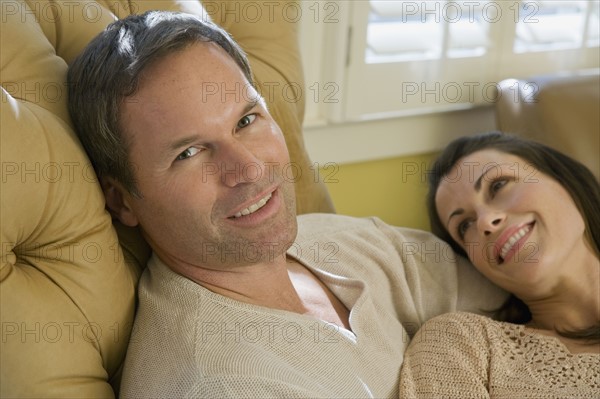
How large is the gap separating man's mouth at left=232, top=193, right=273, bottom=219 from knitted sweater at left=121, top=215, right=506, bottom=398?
0.39 ft

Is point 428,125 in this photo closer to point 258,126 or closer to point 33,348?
point 258,126

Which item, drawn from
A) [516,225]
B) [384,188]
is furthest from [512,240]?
[384,188]

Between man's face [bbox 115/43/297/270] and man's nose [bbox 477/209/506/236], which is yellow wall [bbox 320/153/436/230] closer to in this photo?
man's nose [bbox 477/209/506/236]

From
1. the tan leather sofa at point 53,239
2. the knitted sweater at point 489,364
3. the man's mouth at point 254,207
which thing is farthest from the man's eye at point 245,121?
the knitted sweater at point 489,364

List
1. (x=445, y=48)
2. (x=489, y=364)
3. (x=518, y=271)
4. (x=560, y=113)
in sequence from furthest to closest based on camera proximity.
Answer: (x=445, y=48)
(x=560, y=113)
(x=518, y=271)
(x=489, y=364)

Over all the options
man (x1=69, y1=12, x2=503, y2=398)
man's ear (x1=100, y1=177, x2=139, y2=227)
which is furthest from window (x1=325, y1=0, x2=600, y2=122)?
man's ear (x1=100, y1=177, x2=139, y2=227)

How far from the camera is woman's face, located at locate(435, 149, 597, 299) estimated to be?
155 centimetres

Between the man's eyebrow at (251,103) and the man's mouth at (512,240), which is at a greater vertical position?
the man's eyebrow at (251,103)

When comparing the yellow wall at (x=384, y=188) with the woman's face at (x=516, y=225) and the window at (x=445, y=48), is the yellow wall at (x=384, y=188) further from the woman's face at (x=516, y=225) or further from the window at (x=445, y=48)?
the woman's face at (x=516, y=225)

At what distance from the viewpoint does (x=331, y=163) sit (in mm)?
2150

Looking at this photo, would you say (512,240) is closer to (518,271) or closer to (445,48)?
(518,271)

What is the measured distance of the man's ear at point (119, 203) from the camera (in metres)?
1.29

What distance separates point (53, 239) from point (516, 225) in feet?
2.74

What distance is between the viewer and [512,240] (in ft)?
5.13
